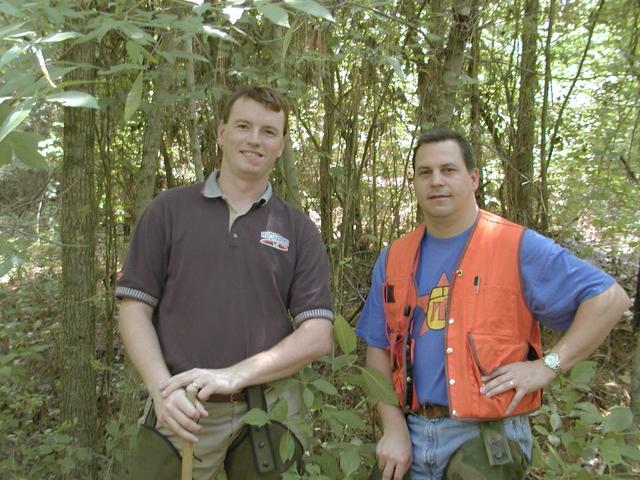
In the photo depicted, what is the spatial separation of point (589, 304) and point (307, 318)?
1.05 metres

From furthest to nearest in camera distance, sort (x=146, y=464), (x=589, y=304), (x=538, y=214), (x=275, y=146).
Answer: (x=538, y=214), (x=275, y=146), (x=146, y=464), (x=589, y=304)

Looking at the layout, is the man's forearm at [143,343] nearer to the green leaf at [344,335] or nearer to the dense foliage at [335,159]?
the dense foliage at [335,159]

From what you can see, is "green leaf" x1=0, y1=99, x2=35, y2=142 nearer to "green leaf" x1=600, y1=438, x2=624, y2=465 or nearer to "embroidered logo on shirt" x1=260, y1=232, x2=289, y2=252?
"embroidered logo on shirt" x1=260, y1=232, x2=289, y2=252

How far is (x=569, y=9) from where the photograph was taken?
5.46 m

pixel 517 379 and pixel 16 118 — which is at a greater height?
pixel 16 118

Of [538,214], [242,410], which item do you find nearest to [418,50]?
[538,214]

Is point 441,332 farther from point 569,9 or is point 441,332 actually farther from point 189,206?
point 569,9

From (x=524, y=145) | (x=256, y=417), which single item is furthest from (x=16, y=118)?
(x=524, y=145)

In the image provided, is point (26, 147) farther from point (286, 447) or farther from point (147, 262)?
point (286, 447)

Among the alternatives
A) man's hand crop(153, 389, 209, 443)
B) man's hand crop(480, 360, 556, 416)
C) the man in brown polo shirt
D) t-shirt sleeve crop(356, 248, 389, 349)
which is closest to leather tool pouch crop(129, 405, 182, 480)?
the man in brown polo shirt

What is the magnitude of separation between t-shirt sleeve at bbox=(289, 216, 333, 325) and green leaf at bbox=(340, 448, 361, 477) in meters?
0.52

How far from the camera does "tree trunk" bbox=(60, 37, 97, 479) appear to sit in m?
4.15

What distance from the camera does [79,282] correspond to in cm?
421

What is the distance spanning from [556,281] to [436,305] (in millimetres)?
450
